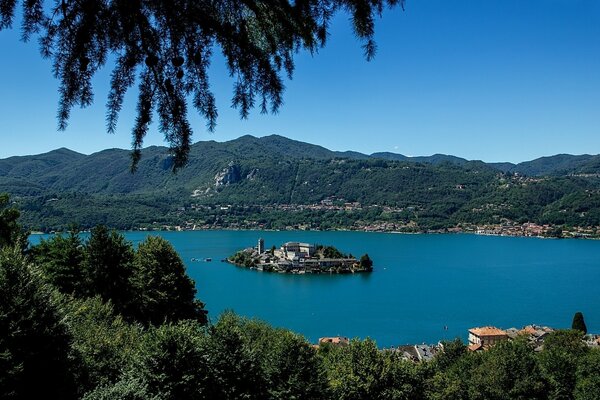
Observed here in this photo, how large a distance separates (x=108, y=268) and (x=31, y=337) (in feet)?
23.3

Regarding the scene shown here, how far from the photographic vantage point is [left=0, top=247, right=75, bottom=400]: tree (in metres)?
6.42

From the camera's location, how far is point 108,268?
44.4 ft

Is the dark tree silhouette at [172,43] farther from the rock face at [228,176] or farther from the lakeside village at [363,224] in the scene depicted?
the rock face at [228,176]

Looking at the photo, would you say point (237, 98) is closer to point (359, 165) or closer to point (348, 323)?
point (348, 323)

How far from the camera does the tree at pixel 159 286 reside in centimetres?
1423

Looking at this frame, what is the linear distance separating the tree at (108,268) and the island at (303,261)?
172ft

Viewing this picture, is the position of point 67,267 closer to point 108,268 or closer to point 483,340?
point 108,268

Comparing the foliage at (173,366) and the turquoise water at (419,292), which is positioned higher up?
the foliage at (173,366)

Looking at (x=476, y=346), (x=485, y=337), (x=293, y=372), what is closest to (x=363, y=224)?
(x=485, y=337)

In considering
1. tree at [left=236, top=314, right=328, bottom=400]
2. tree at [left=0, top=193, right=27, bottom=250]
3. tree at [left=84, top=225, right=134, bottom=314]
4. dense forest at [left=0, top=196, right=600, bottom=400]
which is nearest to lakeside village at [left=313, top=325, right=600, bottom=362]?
dense forest at [left=0, top=196, right=600, bottom=400]

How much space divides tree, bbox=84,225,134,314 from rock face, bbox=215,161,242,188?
17398 centimetres

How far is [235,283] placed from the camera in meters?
56.7

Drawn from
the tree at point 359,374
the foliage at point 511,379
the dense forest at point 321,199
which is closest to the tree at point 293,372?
the tree at point 359,374

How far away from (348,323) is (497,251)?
182 feet
